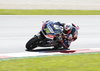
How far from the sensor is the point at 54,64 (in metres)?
8.95

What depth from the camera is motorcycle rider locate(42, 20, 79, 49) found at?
1116cm

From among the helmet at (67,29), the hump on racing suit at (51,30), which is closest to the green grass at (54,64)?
the hump on racing suit at (51,30)

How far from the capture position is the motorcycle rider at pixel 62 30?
36.6 feet

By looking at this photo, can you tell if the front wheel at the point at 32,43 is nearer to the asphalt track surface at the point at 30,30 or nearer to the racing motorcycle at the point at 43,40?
the racing motorcycle at the point at 43,40

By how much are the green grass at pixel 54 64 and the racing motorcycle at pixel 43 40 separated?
1.22 meters

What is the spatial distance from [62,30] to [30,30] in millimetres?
4462

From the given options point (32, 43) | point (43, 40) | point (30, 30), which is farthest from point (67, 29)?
point (30, 30)

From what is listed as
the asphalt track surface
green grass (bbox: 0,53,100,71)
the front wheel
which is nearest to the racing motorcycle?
the front wheel

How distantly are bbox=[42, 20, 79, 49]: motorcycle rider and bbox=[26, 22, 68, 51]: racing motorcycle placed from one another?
92mm

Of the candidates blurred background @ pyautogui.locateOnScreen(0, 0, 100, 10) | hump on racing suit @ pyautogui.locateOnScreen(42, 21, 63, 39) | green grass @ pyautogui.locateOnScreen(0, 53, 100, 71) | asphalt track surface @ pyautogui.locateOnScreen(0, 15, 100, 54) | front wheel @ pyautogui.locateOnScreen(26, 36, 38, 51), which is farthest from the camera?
blurred background @ pyautogui.locateOnScreen(0, 0, 100, 10)

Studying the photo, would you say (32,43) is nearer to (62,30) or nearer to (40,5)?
(62,30)

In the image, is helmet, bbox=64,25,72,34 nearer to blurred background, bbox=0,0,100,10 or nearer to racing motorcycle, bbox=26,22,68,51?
racing motorcycle, bbox=26,22,68,51

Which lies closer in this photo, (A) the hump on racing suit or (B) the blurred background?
(A) the hump on racing suit

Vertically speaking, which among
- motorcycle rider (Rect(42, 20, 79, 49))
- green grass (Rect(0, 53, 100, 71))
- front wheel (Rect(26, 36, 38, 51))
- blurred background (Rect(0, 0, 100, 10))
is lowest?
green grass (Rect(0, 53, 100, 71))
